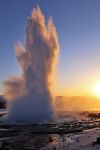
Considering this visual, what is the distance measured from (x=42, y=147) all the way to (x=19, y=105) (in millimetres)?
38544

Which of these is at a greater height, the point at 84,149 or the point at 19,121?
the point at 19,121

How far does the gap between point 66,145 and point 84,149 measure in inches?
158

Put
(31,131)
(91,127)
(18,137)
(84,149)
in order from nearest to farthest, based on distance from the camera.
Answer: (84,149)
(18,137)
(31,131)
(91,127)

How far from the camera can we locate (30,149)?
36594 mm

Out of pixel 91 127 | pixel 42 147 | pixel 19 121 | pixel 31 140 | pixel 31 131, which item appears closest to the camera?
pixel 42 147

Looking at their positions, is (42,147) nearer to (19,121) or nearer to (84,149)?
(84,149)

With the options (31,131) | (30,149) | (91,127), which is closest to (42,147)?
(30,149)

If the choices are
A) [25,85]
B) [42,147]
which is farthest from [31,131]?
[25,85]

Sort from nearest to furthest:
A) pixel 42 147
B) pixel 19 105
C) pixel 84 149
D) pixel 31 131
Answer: pixel 84 149 < pixel 42 147 < pixel 31 131 < pixel 19 105

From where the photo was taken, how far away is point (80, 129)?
56.1m

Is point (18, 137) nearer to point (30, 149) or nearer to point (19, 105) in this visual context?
point (30, 149)

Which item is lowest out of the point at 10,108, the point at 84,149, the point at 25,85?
the point at 84,149

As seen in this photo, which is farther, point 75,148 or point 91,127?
point 91,127

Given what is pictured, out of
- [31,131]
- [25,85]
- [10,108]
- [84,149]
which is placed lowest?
[84,149]
